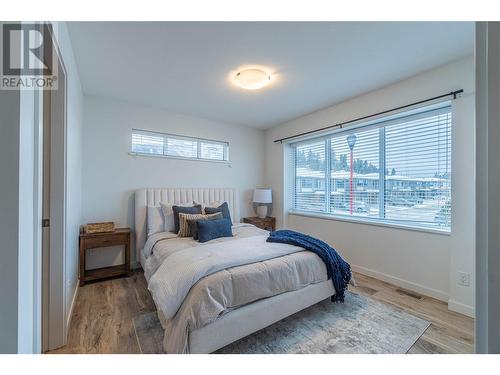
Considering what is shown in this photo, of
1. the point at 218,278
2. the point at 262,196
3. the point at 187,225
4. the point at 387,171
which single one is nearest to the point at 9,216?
the point at 218,278

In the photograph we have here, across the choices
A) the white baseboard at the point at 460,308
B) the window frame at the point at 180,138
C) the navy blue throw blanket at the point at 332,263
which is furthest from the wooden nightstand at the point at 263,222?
the white baseboard at the point at 460,308

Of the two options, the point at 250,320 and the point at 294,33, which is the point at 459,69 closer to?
the point at 294,33

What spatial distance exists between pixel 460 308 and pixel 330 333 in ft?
4.71

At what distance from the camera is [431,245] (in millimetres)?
2463

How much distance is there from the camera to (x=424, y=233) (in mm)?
2520

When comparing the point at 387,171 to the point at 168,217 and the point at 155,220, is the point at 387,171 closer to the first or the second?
the point at 168,217

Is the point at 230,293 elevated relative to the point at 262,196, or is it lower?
lower

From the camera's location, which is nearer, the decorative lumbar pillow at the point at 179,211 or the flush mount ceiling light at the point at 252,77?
the flush mount ceiling light at the point at 252,77

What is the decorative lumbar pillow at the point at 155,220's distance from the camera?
3086mm

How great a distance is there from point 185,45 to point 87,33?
778 millimetres

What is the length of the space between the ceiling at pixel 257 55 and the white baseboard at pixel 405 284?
2417 mm

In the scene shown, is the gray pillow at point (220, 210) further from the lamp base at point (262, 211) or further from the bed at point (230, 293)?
the lamp base at point (262, 211)

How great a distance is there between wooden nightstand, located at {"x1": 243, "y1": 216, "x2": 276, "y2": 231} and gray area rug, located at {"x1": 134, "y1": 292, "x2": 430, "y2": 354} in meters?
2.03
